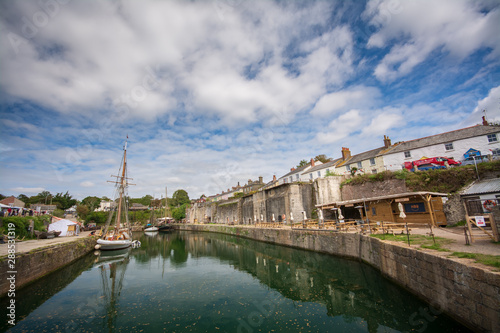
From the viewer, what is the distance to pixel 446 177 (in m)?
19.8

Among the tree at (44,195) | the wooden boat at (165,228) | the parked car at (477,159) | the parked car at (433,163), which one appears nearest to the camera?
the parked car at (477,159)

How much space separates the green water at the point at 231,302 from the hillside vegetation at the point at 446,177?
12.7 meters

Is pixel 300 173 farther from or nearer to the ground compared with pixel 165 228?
farther from the ground

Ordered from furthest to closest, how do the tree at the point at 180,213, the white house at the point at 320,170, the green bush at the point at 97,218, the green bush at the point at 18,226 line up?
1. the tree at the point at 180,213
2. the green bush at the point at 97,218
3. the white house at the point at 320,170
4. the green bush at the point at 18,226

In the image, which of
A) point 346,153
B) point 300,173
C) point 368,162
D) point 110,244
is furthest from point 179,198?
point 368,162

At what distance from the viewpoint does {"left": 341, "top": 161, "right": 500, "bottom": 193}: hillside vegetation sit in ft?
59.8

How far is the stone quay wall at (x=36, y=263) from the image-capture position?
10.5 meters

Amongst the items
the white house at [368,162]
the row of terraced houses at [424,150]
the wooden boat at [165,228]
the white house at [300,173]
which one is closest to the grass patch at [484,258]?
the row of terraced houses at [424,150]

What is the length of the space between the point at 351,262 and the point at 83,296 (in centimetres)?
1639

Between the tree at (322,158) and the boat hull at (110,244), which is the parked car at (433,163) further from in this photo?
the boat hull at (110,244)

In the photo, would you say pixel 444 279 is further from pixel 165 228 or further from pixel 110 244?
pixel 165 228

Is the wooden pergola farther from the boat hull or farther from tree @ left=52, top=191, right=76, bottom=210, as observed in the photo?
tree @ left=52, top=191, right=76, bottom=210

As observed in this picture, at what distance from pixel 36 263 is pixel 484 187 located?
104 feet

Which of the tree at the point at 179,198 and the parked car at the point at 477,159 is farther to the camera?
the tree at the point at 179,198
